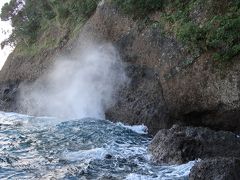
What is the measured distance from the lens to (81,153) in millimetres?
→ 12328

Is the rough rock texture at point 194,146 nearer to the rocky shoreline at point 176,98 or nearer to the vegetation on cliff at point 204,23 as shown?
the rocky shoreline at point 176,98

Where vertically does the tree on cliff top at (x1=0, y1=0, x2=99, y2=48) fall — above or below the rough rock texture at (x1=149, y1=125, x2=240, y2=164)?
above

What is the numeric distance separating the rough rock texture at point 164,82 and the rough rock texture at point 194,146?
1831mm

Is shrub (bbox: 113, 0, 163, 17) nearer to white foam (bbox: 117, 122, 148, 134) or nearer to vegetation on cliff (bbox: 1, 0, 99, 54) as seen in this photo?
vegetation on cliff (bbox: 1, 0, 99, 54)

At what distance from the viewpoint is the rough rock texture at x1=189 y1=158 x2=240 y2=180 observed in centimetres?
863

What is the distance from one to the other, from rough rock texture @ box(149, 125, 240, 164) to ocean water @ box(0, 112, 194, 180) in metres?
0.33

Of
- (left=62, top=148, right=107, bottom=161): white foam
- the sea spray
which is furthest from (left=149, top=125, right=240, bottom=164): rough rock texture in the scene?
the sea spray

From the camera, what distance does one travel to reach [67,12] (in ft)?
83.0

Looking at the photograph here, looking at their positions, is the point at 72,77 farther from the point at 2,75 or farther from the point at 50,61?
the point at 2,75

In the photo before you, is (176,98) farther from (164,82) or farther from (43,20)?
(43,20)

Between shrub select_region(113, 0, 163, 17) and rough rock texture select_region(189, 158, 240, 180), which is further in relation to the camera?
shrub select_region(113, 0, 163, 17)

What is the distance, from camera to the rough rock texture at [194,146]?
11000 millimetres

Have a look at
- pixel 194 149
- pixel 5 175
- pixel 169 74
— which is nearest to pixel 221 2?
pixel 169 74

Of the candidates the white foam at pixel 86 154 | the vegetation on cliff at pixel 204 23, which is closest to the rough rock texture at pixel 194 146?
the white foam at pixel 86 154
